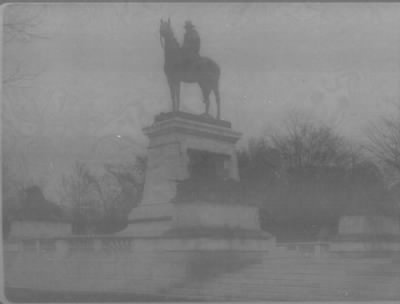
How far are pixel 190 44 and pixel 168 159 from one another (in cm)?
64

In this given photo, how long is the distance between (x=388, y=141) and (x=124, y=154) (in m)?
1.36

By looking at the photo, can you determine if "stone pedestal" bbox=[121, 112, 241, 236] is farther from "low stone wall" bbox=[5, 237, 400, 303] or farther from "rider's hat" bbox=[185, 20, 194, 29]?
"rider's hat" bbox=[185, 20, 194, 29]

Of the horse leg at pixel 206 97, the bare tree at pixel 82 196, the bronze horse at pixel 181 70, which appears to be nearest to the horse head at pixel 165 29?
the bronze horse at pixel 181 70

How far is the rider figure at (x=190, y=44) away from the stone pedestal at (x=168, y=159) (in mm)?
312

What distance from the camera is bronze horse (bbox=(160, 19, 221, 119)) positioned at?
8.76 feet

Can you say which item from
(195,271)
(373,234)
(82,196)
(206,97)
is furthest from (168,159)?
(373,234)

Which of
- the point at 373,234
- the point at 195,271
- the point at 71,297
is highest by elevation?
the point at 373,234

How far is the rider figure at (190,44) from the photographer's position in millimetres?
2732

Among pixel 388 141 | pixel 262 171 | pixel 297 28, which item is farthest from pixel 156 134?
pixel 388 141

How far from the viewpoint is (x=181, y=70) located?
108 inches

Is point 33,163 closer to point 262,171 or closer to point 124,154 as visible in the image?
point 124,154

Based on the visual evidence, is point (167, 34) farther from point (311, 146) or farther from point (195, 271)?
point (195, 271)

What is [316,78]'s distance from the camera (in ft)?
8.66

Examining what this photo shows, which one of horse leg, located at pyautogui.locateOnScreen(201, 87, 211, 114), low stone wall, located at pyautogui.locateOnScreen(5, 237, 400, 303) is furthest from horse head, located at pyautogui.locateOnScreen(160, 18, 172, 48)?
low stone wall, located at pyautogui.locateOnScreen(5, 237, 400, 303)
